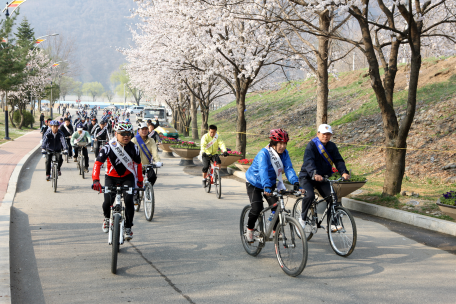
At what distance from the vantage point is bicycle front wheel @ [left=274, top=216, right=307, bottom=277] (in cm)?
538

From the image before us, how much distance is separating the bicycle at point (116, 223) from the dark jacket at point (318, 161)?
2695mm

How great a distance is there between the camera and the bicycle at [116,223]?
555 cm

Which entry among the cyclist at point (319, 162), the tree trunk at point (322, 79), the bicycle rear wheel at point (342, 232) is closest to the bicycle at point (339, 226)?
the bicycle rear wheel at point (342, 232)

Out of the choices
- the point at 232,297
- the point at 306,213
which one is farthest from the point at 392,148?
the point at 232,297

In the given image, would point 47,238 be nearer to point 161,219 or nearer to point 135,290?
point 161,219

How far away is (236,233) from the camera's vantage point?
7754mm

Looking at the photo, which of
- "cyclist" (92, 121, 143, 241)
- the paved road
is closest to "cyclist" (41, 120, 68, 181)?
the paved road

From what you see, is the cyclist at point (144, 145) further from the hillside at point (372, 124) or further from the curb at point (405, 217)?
the hillside at point (372, 124)

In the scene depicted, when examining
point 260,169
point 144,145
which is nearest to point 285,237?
point 260,169

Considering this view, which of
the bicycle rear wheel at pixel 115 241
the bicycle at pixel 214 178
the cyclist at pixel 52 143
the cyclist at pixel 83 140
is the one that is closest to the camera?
the bicycle rear wheel at pixel 115 241

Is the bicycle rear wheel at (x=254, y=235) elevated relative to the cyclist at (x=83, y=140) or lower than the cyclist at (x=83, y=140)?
lower

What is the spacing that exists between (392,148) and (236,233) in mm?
4942

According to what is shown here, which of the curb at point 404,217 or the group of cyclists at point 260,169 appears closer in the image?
the group of cyclists at point 260,169

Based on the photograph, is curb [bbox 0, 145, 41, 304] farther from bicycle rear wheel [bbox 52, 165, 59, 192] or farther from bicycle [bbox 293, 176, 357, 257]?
bicycle [bbox 293, 176, 357, 257]
